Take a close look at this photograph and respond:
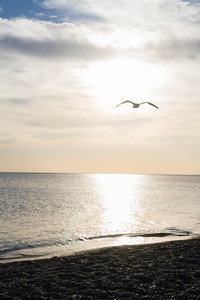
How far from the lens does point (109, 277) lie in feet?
43.7

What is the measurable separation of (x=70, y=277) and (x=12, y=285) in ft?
8.06

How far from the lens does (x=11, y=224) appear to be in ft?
114

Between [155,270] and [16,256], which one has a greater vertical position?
[155,270]

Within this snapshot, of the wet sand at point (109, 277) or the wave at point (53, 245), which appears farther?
the wave at point (53, 245)

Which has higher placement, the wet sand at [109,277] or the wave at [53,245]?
the wet sand at [109,277]

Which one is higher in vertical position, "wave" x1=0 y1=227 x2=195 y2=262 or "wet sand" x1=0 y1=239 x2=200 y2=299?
"wet sand" x1=0 y1=239 x2=200 y2=299

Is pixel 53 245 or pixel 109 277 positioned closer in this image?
pixel 109 277

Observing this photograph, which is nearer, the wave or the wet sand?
A: the wet sand

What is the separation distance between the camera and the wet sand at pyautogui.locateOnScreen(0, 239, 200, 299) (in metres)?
11.4

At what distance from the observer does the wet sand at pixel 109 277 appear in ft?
37.2

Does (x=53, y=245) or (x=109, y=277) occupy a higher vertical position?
(x=109, y=277)

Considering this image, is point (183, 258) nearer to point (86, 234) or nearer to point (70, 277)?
point (70, 277)

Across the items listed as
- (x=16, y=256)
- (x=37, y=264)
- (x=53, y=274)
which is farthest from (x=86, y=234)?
(x=53, y=274)

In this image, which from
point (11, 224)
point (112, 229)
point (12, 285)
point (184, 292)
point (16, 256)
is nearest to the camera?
point (184, 292)
